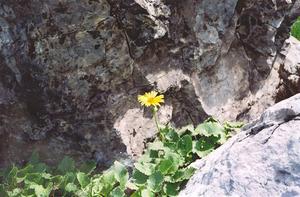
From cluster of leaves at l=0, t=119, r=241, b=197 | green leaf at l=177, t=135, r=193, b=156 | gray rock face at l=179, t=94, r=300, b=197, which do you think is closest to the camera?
gray rock face at l=179, t=94, r=300, b=197

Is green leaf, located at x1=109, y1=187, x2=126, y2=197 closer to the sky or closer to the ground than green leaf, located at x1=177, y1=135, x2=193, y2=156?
closer to the ground

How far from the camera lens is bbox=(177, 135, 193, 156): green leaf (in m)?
4.98

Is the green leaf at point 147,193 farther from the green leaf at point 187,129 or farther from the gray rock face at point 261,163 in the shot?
the green leaf at point 187,129

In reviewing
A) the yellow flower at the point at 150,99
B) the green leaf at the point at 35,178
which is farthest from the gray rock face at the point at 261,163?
the green leaf at the point at 35,178

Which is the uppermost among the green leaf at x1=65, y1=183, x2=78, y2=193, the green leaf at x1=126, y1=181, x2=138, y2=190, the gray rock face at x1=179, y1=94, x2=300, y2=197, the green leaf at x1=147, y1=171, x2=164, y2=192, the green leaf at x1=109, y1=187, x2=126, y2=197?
the gray rock face at x1=179, y1=94, x2=300, y2=197

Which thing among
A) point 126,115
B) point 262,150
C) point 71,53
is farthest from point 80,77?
point 262,150

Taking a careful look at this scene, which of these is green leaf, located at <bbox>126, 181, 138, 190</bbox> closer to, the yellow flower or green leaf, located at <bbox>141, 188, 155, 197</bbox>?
green leaf, located at <bbox>141, 188, 155, 197</bbox>

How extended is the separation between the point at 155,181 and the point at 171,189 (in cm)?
14

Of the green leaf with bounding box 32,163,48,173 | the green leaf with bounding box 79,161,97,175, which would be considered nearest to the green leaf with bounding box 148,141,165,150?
the green leaf with bounding box 79,161,97,175

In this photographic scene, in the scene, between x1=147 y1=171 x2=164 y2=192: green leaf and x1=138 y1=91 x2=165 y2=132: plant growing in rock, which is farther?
x1=138 y1=91 x2=165 y2=132: plant growing in rock

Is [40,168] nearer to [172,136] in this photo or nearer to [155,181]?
[155,181]

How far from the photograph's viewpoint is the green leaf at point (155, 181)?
4.45 metres

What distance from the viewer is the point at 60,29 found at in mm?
4852

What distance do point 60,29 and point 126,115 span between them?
3.25 ft
